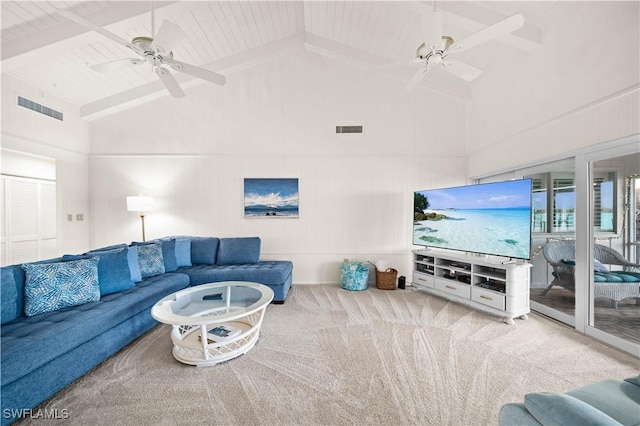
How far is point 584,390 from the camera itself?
120 cm

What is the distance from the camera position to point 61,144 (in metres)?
3.92

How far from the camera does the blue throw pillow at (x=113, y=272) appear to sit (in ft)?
8.23

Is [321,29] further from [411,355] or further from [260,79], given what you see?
[411,355]

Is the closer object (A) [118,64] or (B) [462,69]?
(A) [118,64]

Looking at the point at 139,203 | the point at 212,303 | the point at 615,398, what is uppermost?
the point at 139,203

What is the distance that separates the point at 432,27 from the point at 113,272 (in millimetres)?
3935

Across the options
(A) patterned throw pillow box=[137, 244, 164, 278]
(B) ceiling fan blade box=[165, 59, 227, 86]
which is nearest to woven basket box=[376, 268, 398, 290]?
(A) patterned throw pillow box=[137, 244, 164, 278]

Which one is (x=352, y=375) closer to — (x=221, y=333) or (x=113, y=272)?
(x=221, y=333)

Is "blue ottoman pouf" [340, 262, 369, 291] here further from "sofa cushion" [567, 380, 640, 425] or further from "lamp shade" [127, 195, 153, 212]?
"lamp shade" [127, 195, 153, 212]

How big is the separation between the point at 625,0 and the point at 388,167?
2923mm

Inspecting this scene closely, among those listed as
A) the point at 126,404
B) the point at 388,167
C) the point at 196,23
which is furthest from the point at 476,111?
the point at 126,404

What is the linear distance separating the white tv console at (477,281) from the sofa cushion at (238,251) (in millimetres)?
2614

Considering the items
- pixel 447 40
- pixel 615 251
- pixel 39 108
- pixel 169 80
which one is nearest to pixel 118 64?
pixel 169 80

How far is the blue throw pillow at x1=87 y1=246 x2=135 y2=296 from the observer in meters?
2.51
